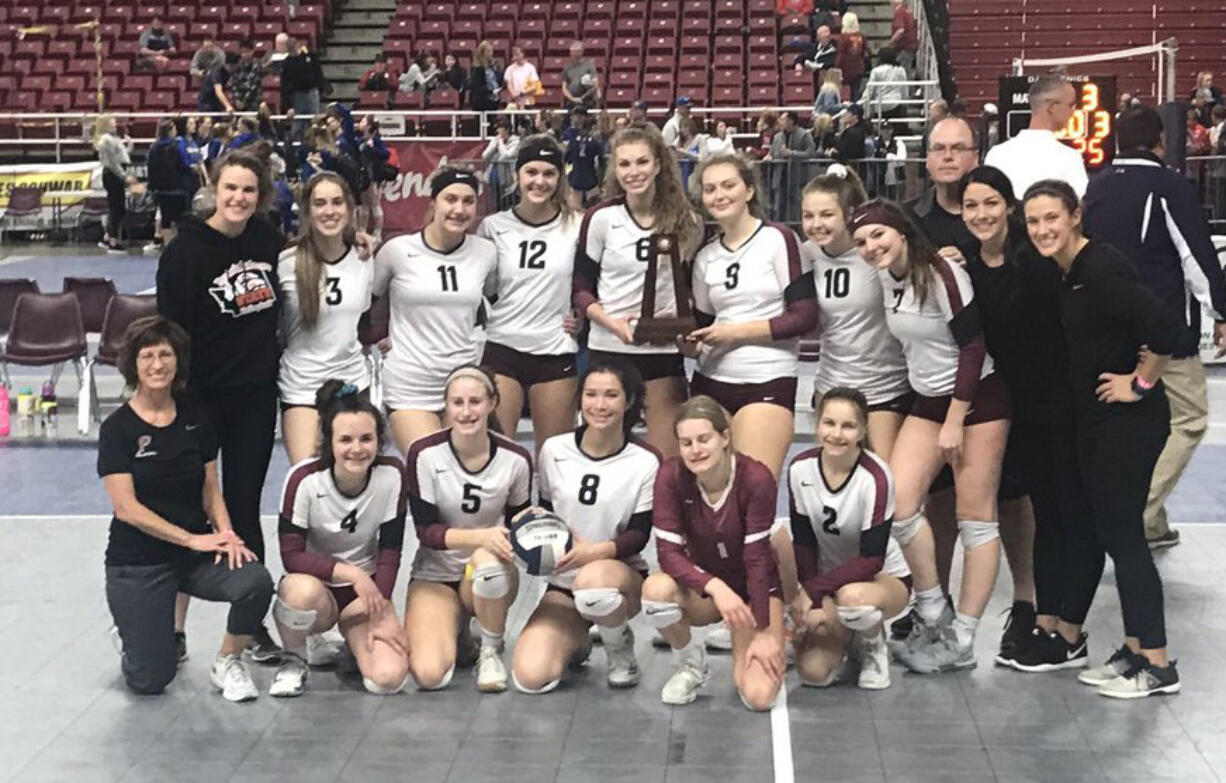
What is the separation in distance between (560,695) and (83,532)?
10.3 ft

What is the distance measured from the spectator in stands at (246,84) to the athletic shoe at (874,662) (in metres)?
16.4

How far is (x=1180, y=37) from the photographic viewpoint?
22609 millimetres

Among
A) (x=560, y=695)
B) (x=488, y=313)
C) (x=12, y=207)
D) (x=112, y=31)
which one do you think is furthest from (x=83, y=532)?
(x=112, y=31)

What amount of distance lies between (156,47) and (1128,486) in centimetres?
2012

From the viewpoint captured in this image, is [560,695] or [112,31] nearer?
[560,695]

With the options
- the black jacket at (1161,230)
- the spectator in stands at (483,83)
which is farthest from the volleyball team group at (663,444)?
the spectator in stands at (483,83)

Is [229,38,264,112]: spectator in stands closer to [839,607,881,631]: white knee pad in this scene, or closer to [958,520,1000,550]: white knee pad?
[958,520,1000,550]: white knee pad

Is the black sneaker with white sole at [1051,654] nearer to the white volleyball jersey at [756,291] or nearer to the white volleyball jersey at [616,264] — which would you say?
the white volleyball jersey at [756,291]

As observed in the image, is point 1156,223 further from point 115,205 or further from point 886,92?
point 115,205

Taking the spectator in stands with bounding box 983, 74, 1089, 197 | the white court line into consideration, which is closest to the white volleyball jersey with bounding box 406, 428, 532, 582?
the white court line

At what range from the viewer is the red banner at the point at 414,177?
1634 cm

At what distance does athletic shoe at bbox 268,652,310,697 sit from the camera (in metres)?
5.73

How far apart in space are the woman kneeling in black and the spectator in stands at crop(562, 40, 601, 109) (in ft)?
48.3

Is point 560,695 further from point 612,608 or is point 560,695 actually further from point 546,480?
point 546,480
